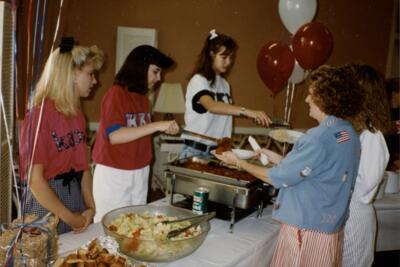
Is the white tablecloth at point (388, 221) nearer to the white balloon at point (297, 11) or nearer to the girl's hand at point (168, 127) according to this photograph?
the girl's hand at point (168, 127)

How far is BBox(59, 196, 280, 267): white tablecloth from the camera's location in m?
1.29

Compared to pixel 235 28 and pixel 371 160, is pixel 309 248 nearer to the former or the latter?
pixel 371 160

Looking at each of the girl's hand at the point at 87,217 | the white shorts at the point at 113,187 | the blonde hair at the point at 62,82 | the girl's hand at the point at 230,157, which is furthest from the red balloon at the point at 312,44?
A: the girl's hand at the point at 87,217

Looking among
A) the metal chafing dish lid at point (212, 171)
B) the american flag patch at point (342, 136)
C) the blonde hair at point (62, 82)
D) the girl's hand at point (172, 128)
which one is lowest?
the metal chafing dish lid at point (212, 171)

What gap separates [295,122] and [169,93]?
5.47ft

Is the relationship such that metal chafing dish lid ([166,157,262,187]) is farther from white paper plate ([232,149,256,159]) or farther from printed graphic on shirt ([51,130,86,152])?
printed graphic on shirt ([51,130,86,152])

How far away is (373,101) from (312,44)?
1176 millimetres

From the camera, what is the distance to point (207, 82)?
7.30 ft

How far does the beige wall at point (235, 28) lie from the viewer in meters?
4.09

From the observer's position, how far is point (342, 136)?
136 centimetres

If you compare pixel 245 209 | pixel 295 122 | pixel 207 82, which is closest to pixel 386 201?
pixel 245 209

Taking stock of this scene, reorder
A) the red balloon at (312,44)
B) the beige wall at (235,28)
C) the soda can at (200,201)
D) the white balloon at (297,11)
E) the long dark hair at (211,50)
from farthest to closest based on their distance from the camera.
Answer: the beige wall at (235,28)
the white balloon at (297,11)
the red balloon at (312,44)
the long dark hair at (211,50)
the soda can at (200,201)

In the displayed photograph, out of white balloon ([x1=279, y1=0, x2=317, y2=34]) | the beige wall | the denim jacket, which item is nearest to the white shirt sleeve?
the denim jacket

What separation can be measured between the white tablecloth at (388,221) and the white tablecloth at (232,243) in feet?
3.23
